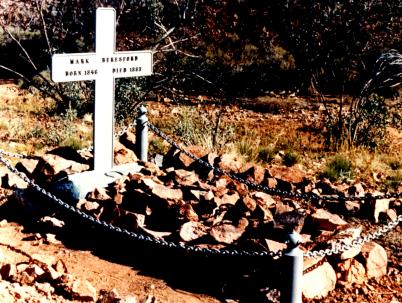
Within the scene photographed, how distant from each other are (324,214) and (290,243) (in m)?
1.24

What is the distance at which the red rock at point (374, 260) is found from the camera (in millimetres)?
4797

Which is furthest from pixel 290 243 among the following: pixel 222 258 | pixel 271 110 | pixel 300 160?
pixel 271 110

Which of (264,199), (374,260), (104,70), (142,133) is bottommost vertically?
(374,260)

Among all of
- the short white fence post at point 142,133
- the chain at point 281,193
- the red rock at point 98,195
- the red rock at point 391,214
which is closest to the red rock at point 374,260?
the chain at point 281,193

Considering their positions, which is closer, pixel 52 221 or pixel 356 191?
pixel 52 221

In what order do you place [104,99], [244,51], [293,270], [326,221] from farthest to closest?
[244,51], [104,99], [326,221], [293,270]

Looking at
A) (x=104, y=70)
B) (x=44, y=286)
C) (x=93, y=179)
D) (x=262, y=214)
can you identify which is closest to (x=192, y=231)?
(x=262, y=214)

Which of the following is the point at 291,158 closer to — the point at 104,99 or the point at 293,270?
the point at 104,99

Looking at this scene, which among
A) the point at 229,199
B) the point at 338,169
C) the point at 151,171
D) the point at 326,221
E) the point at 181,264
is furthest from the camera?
the point at 338,169

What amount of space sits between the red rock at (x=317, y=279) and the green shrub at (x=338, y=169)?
2895 millimetres

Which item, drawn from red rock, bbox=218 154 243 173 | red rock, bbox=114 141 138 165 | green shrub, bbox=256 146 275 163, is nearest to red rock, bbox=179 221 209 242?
red rock, bbox=218 154 243 173

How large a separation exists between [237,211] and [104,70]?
1.91 metres

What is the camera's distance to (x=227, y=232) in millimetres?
4836

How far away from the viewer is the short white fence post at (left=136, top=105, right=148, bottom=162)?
677cm
